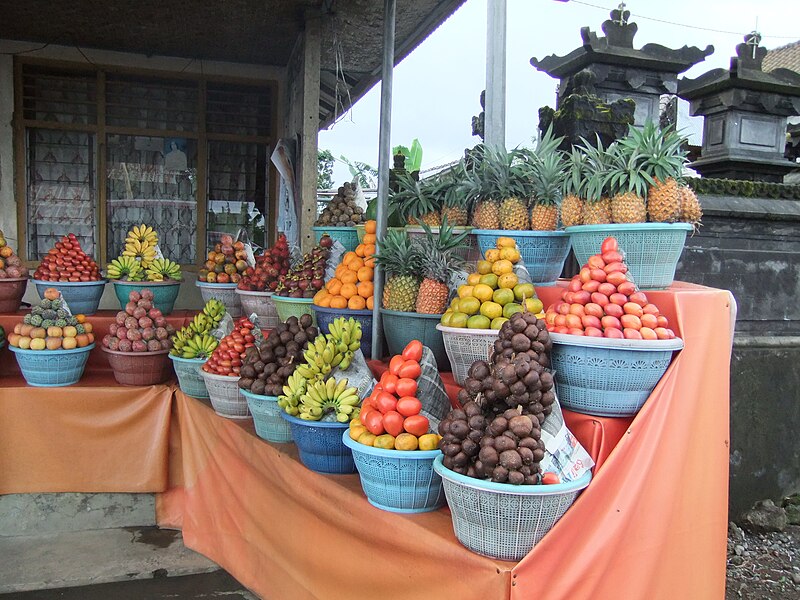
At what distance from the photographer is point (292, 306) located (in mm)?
3867

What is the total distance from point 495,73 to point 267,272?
2.51 meters

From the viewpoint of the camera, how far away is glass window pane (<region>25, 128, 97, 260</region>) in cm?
650

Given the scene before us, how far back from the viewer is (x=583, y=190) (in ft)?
8.82

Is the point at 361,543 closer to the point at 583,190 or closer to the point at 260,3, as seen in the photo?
the point at 583,190

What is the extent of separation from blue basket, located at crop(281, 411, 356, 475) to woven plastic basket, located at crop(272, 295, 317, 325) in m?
1.14

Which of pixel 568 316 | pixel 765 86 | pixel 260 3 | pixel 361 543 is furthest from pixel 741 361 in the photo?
pixel 260 3

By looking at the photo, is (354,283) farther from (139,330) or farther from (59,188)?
(59,188)

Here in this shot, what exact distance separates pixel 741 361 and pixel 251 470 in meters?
4.21

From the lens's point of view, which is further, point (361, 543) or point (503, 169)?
point (503, 169)

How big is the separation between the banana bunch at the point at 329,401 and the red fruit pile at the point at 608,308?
0.84 metres

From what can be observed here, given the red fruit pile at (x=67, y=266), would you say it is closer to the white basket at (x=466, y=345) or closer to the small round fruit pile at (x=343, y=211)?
the small round fruit pile at (x=343, y=211)

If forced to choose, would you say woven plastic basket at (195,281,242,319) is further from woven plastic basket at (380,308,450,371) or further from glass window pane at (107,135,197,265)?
glass window pane at (107,135,197,265)

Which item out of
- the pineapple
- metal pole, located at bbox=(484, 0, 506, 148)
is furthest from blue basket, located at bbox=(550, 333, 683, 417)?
metal pole, located at bbox=(484, 0, 506, 148)

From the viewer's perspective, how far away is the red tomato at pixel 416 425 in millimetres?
2211
